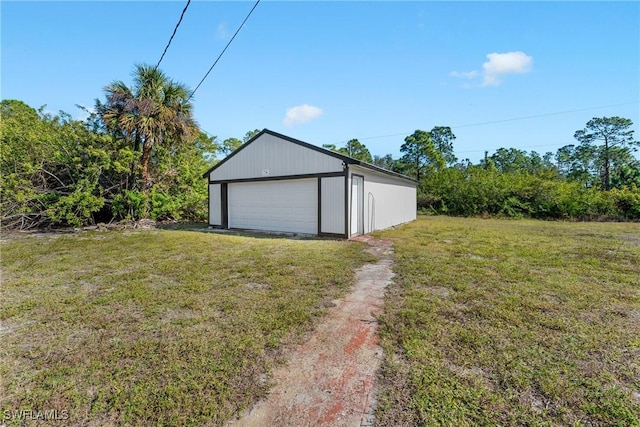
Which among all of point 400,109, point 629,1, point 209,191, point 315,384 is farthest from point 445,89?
point 315,384

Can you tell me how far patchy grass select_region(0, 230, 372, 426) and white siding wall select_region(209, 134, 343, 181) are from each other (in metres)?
3.70

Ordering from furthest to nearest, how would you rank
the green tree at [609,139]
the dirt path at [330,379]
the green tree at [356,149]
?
the green tree at [356,149] < the green tree at [609,139] < the dirt path at [330,379]

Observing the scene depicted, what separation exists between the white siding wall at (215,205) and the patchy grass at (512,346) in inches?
335

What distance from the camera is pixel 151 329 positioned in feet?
9.07

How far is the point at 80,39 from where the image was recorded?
6.43 meters

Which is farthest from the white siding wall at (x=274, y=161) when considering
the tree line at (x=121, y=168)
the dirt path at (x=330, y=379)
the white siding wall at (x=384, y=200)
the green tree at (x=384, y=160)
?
the green tree at (x=384, y=160)

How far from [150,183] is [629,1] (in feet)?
48.1

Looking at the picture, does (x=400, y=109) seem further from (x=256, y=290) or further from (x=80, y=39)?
(x=256, y=290)

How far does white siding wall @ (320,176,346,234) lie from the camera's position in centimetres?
843

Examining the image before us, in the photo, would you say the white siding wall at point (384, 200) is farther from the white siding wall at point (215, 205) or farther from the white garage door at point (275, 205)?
the white siding wall at point (215, 205)

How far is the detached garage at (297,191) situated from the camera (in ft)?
28.0

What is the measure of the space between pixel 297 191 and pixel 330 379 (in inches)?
301

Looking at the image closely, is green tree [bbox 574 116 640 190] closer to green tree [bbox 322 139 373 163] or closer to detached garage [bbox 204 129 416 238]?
green tree [bbox 322 139 373 163]

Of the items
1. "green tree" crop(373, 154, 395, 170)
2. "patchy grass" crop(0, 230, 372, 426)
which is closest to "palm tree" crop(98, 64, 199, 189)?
"patchy grass" crop(0, 230, 372, 426)
